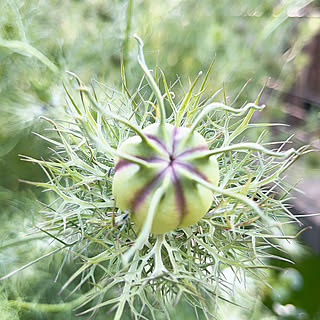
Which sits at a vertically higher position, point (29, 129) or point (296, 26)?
point (296, 26)

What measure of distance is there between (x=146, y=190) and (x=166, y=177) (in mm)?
19

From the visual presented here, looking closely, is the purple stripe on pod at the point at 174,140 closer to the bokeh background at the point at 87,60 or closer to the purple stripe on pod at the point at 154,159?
the purple stripe on pod at the point at 154,159

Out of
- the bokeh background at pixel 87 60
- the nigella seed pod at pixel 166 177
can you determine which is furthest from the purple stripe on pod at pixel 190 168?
the bokeh background at pixel 87 60

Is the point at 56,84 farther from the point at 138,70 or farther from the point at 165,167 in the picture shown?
the point at 165,167

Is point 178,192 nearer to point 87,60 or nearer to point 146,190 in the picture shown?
point 146,190

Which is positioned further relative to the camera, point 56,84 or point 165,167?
point 56,84

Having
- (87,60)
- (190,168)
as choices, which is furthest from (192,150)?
(87,60)

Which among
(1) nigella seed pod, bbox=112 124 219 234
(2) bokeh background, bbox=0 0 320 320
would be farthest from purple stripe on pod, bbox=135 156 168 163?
(2) bokeh background, bbox=0 0 320 320

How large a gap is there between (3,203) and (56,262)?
153mm

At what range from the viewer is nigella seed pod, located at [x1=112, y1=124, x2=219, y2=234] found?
0.92ft

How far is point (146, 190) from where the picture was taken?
0.28m

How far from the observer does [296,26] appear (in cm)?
93

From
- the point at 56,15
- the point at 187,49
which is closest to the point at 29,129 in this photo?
the point at 56,15

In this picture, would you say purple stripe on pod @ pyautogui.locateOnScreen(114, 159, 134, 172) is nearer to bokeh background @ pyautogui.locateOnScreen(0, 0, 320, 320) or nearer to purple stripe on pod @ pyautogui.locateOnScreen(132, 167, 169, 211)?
purple stripe on pod @ pyautogui.locateOnScreen(132, 167, 169, 211)
